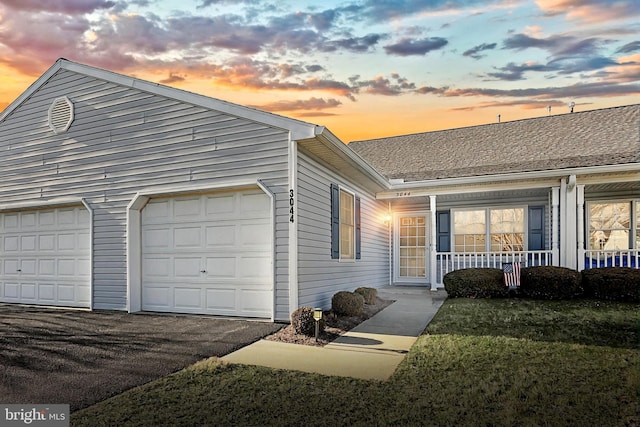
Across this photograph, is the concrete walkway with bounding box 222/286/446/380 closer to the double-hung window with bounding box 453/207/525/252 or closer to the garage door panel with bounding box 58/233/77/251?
the double-hung window with bounding box 453/207/525/252

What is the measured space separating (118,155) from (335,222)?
4744mm

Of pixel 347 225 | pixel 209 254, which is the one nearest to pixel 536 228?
pixel 347 225

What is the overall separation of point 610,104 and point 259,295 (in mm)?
13909

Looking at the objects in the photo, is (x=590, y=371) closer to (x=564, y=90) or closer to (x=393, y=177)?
(x=393, y=177)

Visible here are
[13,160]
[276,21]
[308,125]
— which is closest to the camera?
[308,125]

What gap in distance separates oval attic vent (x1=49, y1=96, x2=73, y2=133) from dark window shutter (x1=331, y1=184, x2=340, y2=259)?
6062 mm

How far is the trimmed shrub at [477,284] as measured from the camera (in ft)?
30.6

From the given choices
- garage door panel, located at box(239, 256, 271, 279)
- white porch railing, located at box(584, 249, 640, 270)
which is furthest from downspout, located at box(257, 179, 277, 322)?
white porch railing, located at box(584, 249, 640, 270)

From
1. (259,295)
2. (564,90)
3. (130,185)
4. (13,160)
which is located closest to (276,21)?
(130,185)

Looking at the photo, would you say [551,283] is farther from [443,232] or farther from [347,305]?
[347,305]

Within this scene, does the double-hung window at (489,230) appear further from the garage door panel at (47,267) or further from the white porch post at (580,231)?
the garage door panel at (47,267)

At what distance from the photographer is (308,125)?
6.90 m

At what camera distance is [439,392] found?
388 centimetres

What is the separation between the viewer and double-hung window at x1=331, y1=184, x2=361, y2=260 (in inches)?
346
